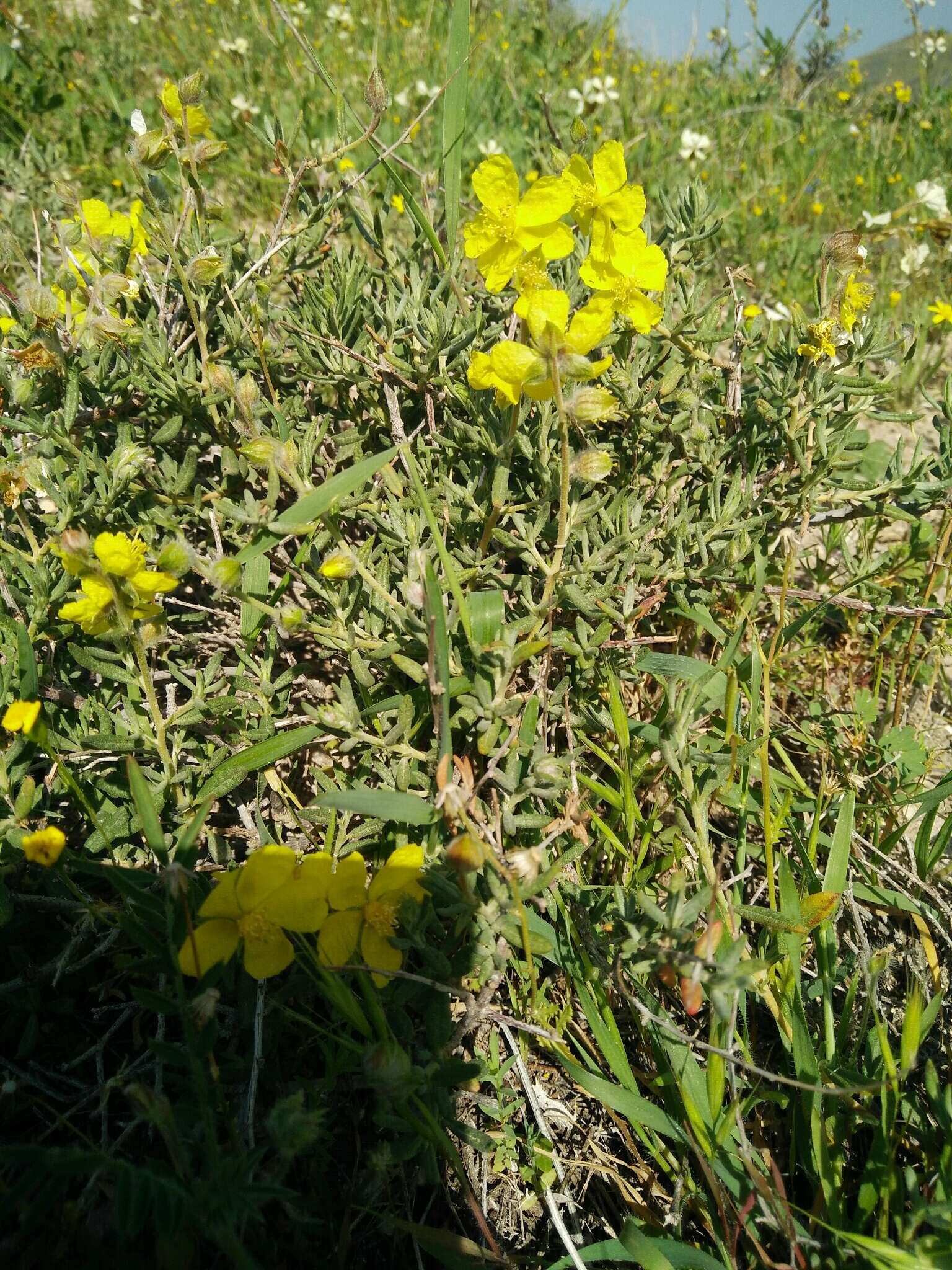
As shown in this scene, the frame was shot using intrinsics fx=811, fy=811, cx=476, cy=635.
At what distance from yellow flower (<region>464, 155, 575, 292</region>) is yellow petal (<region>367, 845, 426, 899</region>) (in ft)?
4.20

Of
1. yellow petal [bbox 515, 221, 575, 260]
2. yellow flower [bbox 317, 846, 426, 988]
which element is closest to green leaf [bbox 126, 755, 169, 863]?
yellow flower [bbox 317, 846, 426, 988]

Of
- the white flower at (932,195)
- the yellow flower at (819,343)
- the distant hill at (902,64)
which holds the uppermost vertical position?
the distant hill at (902,64)

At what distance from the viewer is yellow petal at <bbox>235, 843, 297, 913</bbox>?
4.97 feet

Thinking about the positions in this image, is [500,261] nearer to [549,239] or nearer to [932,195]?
[549,239]

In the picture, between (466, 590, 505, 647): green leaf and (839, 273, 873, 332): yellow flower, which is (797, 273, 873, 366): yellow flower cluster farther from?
(466, 590, 505, 647): green leaf

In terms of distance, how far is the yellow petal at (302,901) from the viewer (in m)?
1.53

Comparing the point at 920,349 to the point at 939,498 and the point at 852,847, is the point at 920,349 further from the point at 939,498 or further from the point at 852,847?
the point at 852,847

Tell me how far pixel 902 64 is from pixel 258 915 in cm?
1106

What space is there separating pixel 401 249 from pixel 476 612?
1.73 metres

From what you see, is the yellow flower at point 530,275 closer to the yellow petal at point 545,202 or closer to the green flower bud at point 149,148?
the yellow petal at point 545,202

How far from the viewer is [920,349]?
3.87 metres

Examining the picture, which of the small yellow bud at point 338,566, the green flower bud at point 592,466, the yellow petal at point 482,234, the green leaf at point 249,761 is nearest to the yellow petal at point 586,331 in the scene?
the green flower bud at point 592,466

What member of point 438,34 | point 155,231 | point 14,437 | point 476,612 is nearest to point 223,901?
point 476,612

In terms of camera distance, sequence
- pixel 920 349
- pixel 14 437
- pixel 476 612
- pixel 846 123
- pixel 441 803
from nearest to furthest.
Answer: pixel 441 803, pixel 476 612, pixel 14 437, pixel 920 349, pixel 846 123
